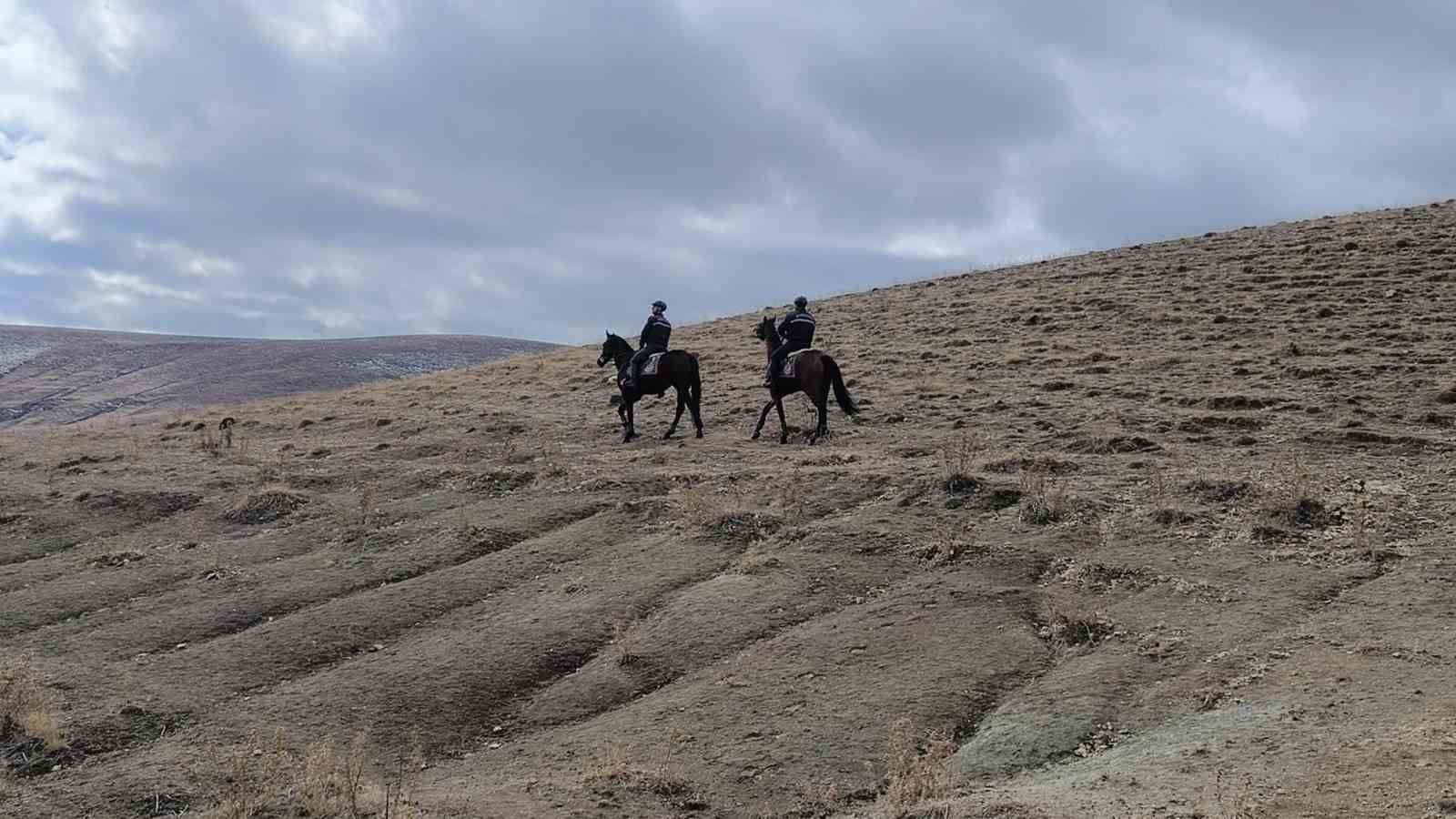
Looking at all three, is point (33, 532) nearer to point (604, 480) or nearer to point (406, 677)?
point (604, 480)

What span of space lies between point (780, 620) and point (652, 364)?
485 inches

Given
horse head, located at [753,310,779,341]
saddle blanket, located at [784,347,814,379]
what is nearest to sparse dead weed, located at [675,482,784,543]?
saddle blanket, located at [784,347,814,379]

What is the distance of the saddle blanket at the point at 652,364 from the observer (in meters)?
22.1

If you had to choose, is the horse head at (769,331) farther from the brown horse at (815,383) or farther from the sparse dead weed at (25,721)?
the sparse dead weed at (25,721)

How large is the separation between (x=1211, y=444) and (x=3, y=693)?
50.8 feet

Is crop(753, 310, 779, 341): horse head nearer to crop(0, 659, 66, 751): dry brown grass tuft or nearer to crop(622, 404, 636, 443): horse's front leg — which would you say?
crop(622, 404, 636, 443): horse's front leg

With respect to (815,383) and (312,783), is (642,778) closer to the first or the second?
(312,783)

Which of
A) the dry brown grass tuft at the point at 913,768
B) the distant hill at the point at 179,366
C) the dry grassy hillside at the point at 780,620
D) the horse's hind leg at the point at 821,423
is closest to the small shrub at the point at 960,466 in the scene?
the dry grassy hillside at the point at 780,620

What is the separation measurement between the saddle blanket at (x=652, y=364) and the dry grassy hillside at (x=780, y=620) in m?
1.43

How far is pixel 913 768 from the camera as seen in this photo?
691 centimetres

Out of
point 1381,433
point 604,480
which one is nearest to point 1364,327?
point 1381,433

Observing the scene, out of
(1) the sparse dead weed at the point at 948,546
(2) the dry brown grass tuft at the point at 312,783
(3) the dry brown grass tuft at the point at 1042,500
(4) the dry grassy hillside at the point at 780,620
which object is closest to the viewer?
(2) the dry brown grass tuft at the point at 312,783

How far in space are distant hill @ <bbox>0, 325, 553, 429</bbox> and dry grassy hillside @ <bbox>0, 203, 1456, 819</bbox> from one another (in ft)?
183

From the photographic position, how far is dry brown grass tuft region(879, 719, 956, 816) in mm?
6660
